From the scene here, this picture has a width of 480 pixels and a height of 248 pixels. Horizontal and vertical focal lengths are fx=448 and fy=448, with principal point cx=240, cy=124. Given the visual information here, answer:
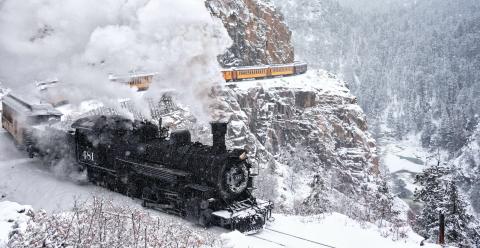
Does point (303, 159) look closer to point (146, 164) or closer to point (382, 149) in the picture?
point (146, 164)

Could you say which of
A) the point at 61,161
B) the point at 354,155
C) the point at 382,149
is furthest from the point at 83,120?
the point at 382,149

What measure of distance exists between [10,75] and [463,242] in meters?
23.2

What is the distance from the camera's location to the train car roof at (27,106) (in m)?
21.2

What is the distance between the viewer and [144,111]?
57.1ft

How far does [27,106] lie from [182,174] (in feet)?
44.9

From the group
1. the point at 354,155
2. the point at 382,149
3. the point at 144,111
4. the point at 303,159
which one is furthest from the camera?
the point at 382,149

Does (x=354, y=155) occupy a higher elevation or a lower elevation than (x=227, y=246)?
lower

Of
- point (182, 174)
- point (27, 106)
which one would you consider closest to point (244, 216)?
point (182, 174)

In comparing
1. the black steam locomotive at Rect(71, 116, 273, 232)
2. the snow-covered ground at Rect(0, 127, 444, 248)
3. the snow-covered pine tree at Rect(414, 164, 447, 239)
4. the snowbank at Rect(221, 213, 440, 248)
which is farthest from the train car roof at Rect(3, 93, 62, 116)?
the snow-covered pine tree at Rect(414, 164, 447, 239)

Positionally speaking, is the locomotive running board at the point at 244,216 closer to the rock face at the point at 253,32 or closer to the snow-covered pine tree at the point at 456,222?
the snow-covered pine tree at the point at 456,222

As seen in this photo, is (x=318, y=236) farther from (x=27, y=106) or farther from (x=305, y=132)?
(x=305, y=132)

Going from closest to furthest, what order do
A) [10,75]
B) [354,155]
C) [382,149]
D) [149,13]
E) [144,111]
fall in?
[144,111] < [149,13] < [10,75] < [354,155] < [382,149]

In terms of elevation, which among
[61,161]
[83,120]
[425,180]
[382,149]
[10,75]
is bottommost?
[382,149]

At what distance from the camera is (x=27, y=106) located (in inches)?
877
